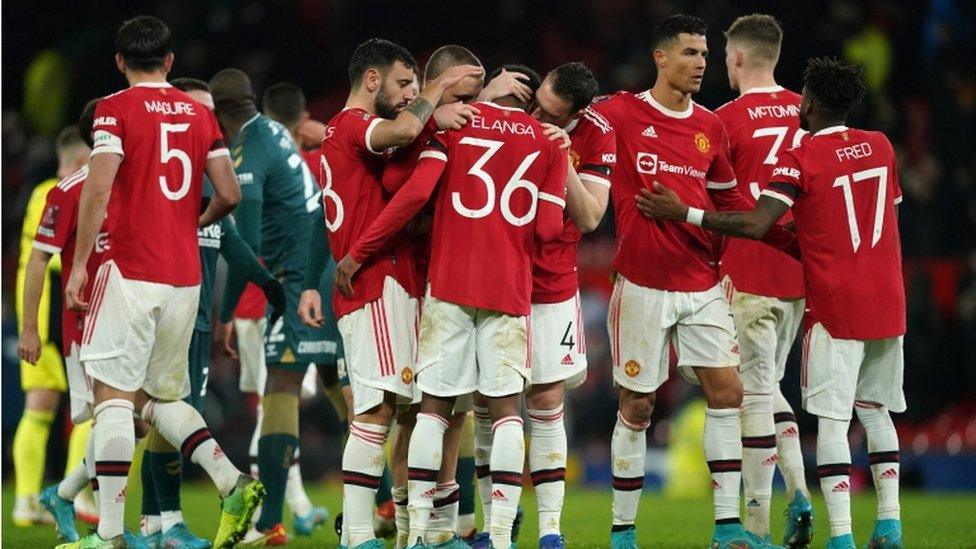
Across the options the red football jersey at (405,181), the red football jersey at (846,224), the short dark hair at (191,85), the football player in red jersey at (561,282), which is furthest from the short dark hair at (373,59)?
the red football jersey at (846,224)

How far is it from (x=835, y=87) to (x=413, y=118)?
7.26ft

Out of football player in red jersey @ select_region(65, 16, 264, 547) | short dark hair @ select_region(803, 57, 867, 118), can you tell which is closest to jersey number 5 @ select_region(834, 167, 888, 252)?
short dark hair @ select_region(803, 57, 867, 118)

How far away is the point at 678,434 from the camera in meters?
15.2

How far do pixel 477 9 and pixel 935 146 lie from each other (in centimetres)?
636

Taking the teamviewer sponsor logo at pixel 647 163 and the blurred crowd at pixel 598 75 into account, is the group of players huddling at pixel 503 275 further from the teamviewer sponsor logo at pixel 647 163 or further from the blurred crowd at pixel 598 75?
the blurred crowd at pixel 598 75

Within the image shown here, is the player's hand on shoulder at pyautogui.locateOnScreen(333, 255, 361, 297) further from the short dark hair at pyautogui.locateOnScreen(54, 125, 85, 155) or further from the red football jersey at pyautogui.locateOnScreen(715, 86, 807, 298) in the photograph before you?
the short dark hair at pyautogui.locateOnScreen(54, 125, 85, 155)

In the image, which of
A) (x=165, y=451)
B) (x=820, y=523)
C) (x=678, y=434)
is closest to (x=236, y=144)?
(x=165, y=451)

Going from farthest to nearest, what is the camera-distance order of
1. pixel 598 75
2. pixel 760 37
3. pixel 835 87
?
1. pixel 598 75
2. pixel 760 37
3. pixel 835 87

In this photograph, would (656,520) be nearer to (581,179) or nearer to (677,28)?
(581,179)

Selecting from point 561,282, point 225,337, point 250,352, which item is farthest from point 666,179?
point 250,352

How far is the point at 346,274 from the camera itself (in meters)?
6.75

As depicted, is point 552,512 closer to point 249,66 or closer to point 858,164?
point 858,164

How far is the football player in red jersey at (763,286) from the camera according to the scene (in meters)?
7.80

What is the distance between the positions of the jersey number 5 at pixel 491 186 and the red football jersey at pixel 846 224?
4.27 feet
